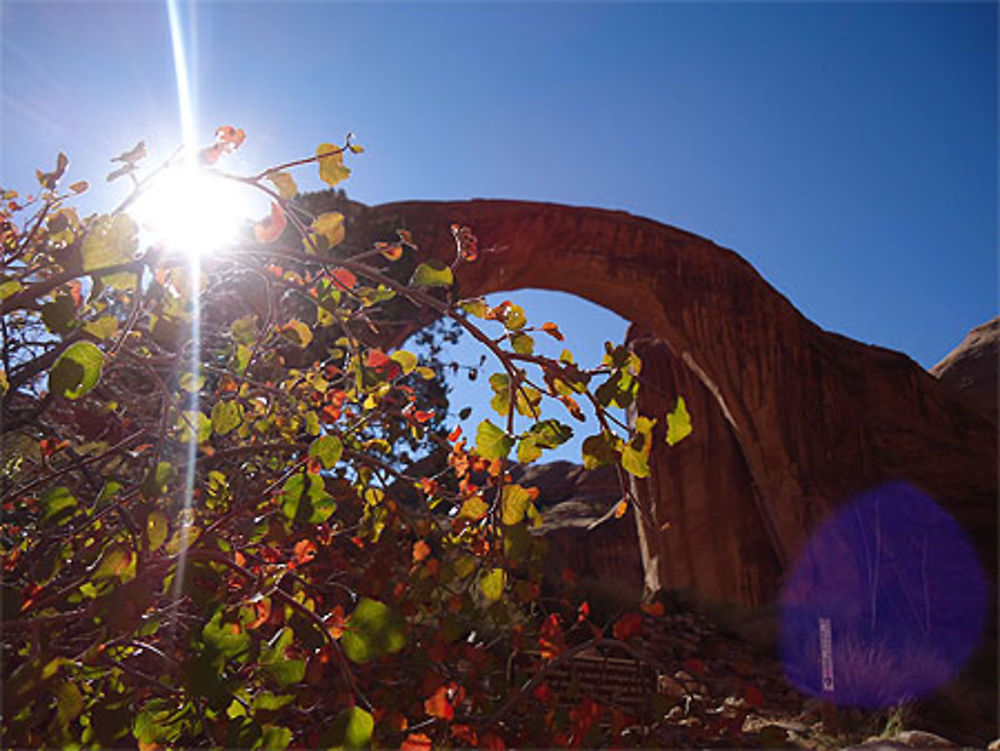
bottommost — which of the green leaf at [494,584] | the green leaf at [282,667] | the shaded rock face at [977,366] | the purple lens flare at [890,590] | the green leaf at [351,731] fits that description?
the purple lens flare at [890,590]

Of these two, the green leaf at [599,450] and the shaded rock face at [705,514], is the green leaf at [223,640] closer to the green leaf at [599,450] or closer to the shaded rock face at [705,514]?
the green leaf at [599,450]

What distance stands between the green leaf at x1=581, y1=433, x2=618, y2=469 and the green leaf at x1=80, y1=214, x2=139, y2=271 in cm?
71

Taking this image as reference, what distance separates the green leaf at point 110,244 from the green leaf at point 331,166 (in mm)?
387

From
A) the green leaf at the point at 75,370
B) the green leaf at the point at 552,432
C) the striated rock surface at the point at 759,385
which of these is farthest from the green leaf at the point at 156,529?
the striated rock surface at the point at 759,385

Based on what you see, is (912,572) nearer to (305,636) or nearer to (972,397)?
(972,397)

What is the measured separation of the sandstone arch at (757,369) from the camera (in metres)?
9.84

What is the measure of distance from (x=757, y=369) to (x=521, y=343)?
31.5ft

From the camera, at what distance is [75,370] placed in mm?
881

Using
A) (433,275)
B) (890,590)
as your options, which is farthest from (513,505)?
(890,590)

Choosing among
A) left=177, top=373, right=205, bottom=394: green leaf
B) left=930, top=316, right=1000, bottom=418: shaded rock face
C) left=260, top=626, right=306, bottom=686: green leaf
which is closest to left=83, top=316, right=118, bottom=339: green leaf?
left=177, top=373, right=205, bottom=394: green leaf

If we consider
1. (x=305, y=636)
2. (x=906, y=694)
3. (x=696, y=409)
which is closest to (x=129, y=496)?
(x=305, y=636)

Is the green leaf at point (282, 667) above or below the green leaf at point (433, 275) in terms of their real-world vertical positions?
below

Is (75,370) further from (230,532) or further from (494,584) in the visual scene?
(230,532)

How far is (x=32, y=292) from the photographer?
922 mm
